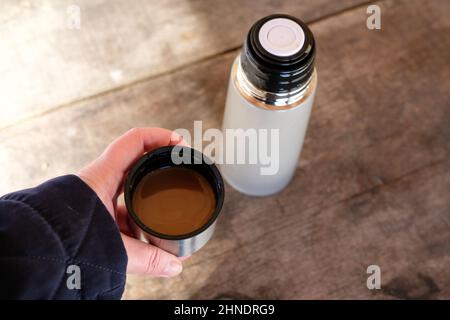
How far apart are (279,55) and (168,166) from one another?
17cm

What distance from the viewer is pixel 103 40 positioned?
0.84 meters

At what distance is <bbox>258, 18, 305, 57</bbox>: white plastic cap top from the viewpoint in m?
0.60

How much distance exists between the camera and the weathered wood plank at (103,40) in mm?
808

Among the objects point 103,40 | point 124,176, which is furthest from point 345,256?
point 103,40

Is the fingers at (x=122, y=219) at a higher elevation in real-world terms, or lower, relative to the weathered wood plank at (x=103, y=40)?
lower

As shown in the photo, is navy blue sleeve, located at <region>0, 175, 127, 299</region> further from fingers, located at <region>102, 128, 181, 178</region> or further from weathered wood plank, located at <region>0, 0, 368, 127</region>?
weathered wood plank, located at <region>0, 0, 368, 127</region>

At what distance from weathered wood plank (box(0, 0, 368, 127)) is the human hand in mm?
164

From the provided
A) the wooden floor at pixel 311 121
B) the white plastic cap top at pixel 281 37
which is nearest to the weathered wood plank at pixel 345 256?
the wooden floor at pixel 311 121

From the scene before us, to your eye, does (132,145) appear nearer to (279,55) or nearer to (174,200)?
(174,200)

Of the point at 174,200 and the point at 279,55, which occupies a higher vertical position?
the point at 279,55

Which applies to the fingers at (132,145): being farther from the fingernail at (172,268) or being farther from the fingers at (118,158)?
the fingernail at (172,268)

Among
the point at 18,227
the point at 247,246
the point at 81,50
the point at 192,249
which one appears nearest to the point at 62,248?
the point at 18,227

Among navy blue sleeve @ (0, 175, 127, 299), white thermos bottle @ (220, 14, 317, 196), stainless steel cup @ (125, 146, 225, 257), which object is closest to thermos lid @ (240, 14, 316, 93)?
white thermos bottle @ (220, 14, 317, 196)

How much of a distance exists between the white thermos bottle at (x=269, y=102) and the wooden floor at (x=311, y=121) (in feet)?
0.14
